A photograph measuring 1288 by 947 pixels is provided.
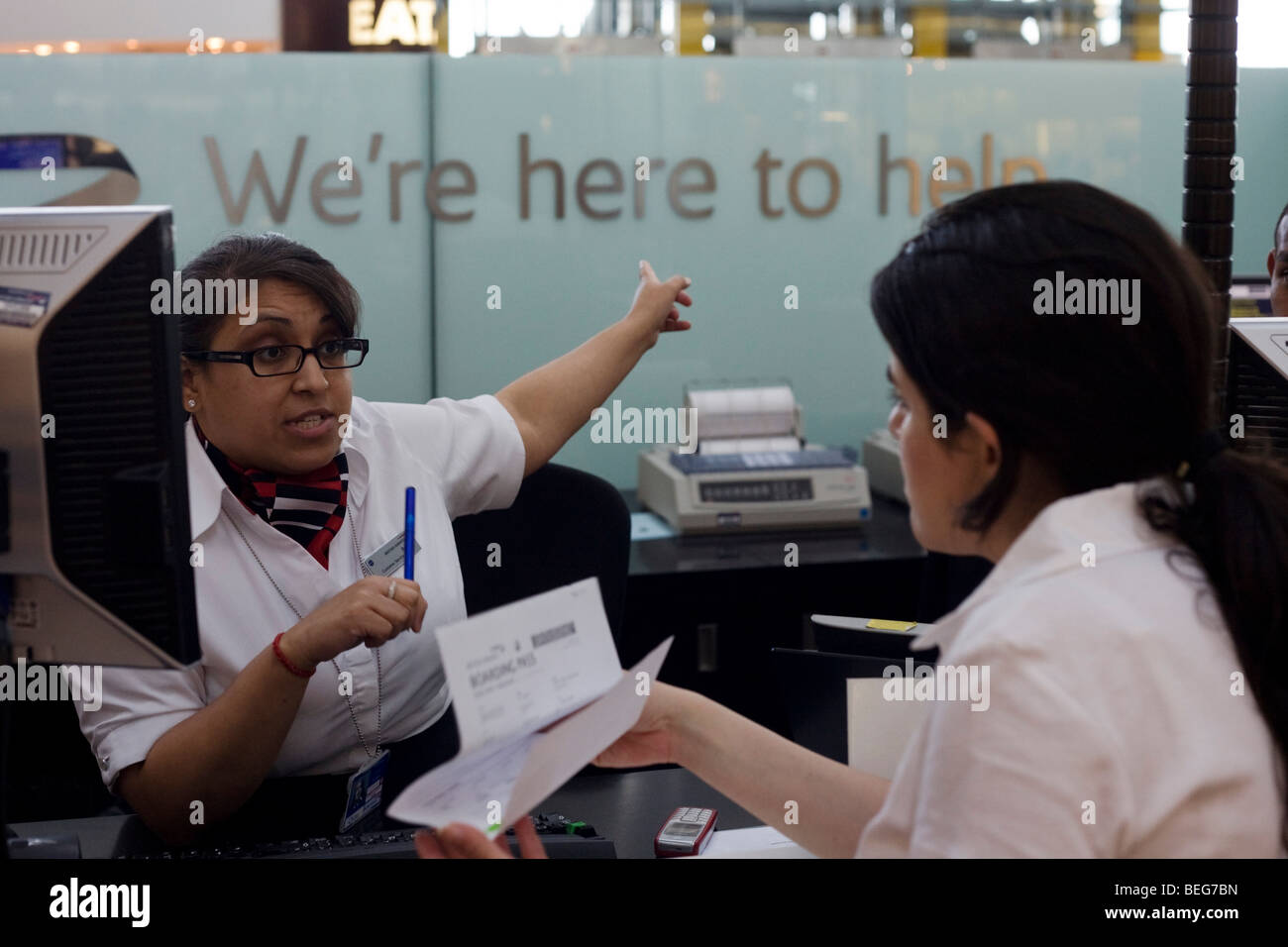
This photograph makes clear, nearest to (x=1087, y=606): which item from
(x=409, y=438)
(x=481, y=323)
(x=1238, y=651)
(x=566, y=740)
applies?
(x=1238, y=651)

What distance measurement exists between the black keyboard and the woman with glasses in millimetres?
157

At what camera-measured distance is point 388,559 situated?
5.12 ft

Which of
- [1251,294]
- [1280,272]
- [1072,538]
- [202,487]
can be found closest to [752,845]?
[1072,538]

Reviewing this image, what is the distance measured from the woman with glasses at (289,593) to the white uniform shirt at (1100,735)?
688 millimetres

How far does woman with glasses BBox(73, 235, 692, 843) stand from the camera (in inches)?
54.3

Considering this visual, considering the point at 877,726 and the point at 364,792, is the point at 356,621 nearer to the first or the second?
the point at 364,792

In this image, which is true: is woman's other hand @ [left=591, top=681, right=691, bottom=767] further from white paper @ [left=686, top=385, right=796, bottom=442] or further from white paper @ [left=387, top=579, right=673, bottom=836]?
white paper @ [left=686, top=385, right=796, bottom=442]

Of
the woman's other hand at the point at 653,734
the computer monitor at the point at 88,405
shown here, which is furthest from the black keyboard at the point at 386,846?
the computer monitor at the point at 88,405

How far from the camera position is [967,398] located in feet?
3.05

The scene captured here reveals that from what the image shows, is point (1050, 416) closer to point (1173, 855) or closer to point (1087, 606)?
point (1087, 606)

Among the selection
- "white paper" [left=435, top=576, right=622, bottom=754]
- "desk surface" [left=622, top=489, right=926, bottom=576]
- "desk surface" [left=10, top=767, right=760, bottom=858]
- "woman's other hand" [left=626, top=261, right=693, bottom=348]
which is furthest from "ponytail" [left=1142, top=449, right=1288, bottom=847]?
"desk surface" [left=622, top=489, right=926, bottom=576]

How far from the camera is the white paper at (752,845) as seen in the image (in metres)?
1.22

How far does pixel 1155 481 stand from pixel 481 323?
8.09ft

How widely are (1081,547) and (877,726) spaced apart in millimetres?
405
